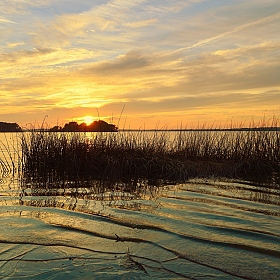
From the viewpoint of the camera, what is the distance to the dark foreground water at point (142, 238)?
8.74 ft

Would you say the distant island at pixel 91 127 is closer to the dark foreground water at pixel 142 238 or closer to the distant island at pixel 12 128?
the distant island at pixel 12 128

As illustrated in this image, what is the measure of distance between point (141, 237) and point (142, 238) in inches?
1.4

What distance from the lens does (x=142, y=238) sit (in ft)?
11.4

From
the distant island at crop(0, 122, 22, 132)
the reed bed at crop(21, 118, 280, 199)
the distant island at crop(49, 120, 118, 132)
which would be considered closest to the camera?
the reed bed at crop(21, 118, 280, 199)

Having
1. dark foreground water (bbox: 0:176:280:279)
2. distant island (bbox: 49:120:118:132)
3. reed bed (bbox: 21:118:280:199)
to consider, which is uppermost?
distant island (bbox: 49:120:118:132)

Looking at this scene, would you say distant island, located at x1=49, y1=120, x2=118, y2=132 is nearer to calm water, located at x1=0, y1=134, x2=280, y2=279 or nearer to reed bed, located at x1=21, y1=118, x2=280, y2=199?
reed bed, located at x1=21, y1=118, x2=280, y2=199

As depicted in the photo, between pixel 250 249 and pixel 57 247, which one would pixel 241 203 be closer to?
pixel 250 249

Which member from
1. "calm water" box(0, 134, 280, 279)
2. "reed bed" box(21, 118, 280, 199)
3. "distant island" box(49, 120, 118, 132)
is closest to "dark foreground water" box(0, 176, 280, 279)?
"calm water" box(0, 134, 280, 279)

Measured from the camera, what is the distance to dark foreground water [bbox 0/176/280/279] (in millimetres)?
2664

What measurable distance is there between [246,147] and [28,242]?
7.69m

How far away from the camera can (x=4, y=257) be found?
286cm

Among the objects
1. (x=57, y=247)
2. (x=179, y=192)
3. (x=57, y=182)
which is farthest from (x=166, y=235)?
(x=57, y=182)

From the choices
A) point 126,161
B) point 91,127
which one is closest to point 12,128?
point 91,127

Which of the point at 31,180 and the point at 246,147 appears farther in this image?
the point at 246,147
